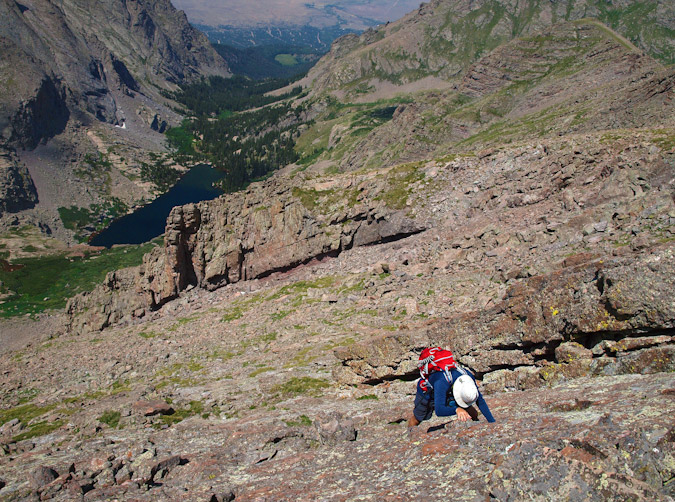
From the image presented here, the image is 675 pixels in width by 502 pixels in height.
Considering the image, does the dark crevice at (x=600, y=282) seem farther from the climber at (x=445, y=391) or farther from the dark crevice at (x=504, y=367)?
the climber at (x=445, y=391)

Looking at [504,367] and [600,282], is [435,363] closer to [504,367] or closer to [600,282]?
[504,367]

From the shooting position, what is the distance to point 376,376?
1582 centimetres

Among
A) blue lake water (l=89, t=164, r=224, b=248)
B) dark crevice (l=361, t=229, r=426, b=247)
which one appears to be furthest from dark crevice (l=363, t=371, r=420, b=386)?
blue lake water (l=89, t=164, r=224, b=248)

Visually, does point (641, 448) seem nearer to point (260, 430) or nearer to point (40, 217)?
point (260, 430)

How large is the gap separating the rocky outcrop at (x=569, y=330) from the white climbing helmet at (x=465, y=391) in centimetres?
307

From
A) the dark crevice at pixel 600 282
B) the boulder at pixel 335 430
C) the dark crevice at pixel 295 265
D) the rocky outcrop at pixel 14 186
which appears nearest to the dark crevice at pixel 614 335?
the dark crevice at pixel 600 282

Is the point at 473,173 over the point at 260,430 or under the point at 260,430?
over

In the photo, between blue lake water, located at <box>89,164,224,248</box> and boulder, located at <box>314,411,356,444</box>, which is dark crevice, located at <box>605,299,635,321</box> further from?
blue lake water, located at <box>89,164,224,248</box>

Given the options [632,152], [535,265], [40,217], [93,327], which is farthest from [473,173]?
[40,217]

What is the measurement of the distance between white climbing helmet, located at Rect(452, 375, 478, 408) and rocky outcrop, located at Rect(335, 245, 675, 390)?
307 cm

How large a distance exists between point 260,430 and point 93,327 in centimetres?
4166

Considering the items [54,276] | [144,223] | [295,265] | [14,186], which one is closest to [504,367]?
[295,265]

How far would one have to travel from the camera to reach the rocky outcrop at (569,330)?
945 cm

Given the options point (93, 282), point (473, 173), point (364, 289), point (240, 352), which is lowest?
point (93, 282)
